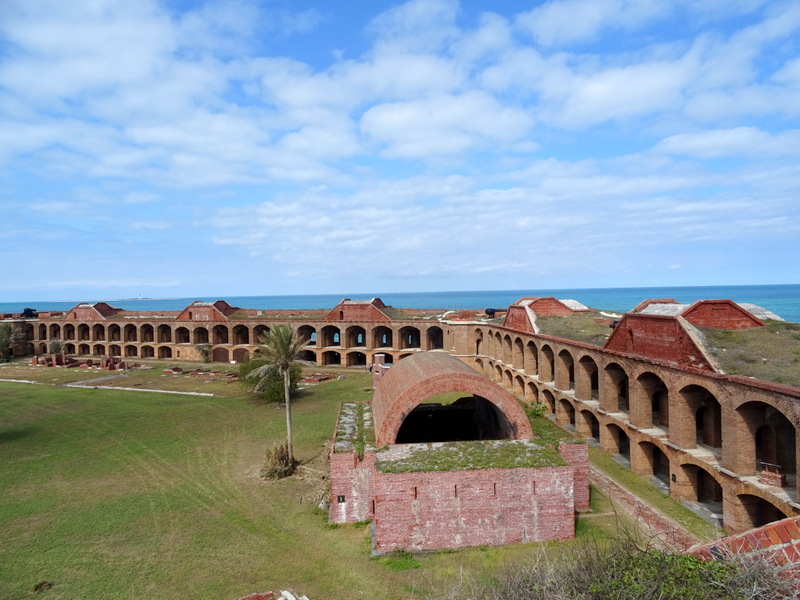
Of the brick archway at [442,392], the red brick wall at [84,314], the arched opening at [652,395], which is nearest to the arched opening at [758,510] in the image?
the arched opening at [652,395]

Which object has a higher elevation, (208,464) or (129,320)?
(129,320)

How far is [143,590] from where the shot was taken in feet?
40.5

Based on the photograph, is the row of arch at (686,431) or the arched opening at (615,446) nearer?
the row of arch at (686,431)

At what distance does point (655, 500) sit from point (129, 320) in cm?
6397

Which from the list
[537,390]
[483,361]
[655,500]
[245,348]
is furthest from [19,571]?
[245,348]

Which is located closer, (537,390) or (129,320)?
(537,390)

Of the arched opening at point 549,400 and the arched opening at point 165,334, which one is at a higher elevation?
the arched opening at point 165,334

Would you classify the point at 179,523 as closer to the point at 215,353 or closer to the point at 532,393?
the point at 532,393

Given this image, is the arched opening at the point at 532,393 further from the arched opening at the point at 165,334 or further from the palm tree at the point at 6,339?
the palm tree at the point at 6,339

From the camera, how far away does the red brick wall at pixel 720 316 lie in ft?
60.5

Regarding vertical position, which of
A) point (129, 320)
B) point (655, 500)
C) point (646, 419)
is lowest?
point (655, 500)

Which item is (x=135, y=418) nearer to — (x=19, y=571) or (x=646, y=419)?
(x=19, y=571)

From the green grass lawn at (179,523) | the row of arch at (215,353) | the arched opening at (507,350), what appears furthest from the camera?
the row of arch at (215,353)

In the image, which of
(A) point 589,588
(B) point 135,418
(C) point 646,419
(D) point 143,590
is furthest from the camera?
(B) point 135,418
